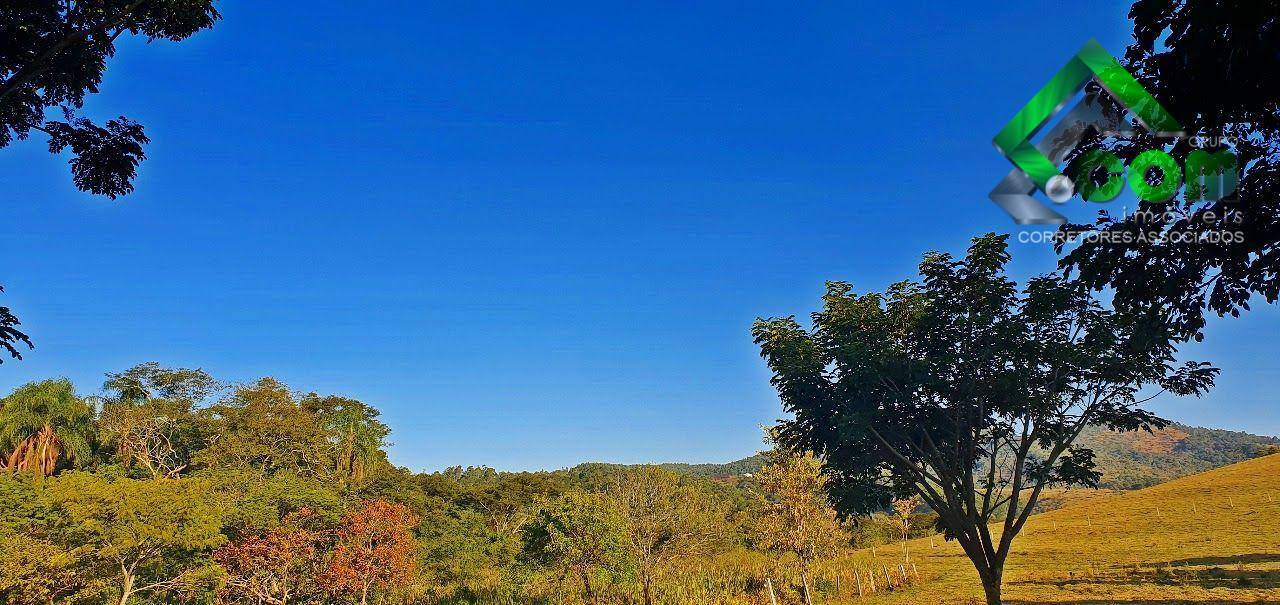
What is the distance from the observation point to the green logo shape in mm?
6391

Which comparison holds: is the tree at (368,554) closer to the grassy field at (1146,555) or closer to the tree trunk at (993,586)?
the grassy field at (1146,555)

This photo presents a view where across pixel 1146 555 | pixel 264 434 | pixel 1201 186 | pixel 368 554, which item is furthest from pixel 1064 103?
pixel 264 434

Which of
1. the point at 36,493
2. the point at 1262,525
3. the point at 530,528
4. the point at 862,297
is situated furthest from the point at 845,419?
the point at 1262,525

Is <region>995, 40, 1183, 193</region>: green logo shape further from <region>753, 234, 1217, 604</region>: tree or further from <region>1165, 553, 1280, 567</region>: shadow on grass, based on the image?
<region>1165, 553, 1280, 567</region>: shadow on grass

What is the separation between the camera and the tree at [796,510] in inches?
1077

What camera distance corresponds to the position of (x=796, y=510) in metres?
27.6

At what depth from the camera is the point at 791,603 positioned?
88.4 ft

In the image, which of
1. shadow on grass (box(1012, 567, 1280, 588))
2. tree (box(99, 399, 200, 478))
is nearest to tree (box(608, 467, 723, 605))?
shadow on grass (box(1012, 567, 1280, 588))

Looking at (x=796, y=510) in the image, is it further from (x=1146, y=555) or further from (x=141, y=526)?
(x=141, y=526)

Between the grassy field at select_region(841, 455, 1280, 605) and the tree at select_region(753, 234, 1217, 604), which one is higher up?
the tree at select_region(753, 234, 1217, 604)

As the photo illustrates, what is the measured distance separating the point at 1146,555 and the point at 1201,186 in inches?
1279

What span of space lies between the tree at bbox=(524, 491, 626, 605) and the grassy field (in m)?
12.1

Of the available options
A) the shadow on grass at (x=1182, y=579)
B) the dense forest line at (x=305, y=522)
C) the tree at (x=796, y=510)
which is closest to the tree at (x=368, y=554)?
the dense forest line at (x=305, y=522)

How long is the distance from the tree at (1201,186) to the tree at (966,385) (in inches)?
261
